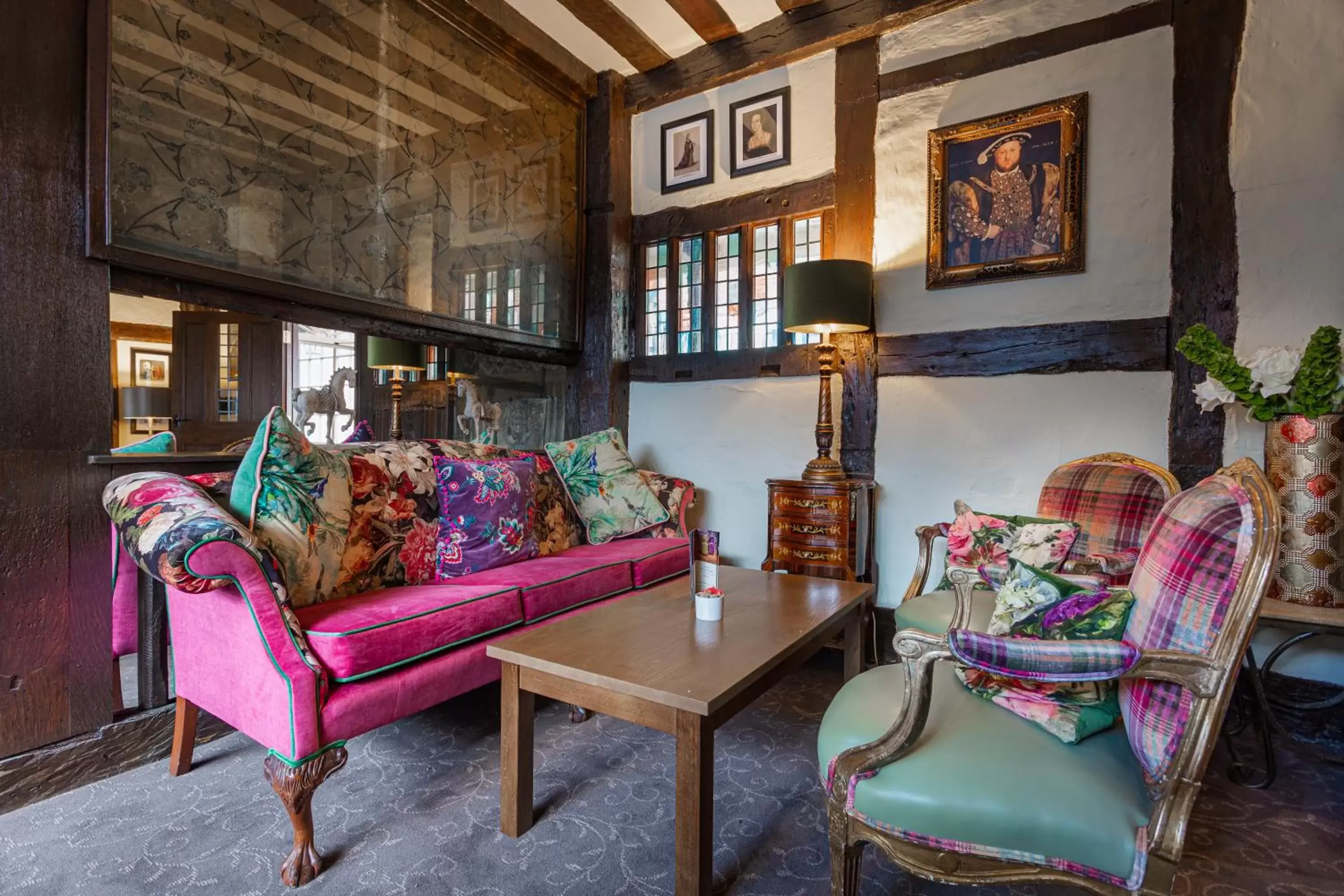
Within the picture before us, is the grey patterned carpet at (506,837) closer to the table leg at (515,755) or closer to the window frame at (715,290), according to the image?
the table leg at (515,755)

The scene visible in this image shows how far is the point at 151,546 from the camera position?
1.47 m

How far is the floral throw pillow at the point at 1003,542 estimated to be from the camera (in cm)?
189

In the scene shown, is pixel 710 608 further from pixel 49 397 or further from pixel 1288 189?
pixel 1288 189

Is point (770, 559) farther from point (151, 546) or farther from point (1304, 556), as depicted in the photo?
point (151, 546)

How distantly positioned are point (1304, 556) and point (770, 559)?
2.02m

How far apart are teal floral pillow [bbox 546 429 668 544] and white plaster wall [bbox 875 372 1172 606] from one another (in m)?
1.25

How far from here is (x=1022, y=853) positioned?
3.49ft

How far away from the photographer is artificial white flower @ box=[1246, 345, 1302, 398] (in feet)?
7.13

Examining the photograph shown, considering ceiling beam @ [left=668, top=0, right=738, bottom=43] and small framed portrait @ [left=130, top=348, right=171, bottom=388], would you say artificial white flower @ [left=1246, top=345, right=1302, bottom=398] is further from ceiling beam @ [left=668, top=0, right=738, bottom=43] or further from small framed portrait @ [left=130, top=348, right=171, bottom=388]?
small framed portrait @ [left=130, top=348, right=171, bottom=388]

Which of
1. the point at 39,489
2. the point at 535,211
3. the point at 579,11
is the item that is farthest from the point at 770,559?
the point at 579,11

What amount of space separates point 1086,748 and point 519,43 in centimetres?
404

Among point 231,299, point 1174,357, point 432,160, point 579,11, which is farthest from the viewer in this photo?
point 579,11

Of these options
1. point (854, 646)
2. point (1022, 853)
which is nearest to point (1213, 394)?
point (854, 646)

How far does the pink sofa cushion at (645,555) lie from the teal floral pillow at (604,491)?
81mm
